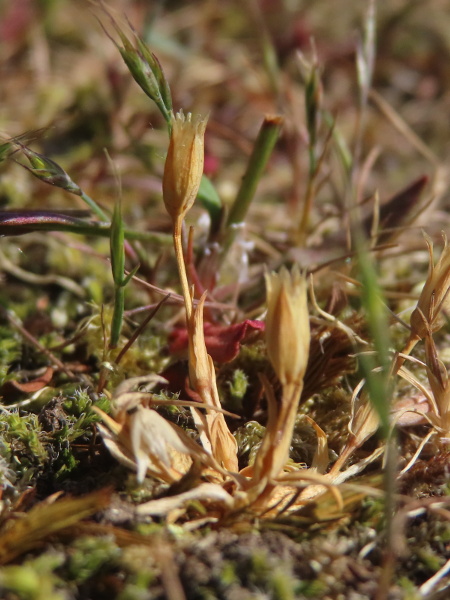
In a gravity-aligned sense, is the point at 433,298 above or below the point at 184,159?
below

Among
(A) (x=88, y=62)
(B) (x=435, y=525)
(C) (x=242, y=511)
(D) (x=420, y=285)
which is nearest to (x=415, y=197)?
(D) (x=420, y=285)

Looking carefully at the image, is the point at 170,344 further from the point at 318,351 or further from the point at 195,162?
the point at 195,162

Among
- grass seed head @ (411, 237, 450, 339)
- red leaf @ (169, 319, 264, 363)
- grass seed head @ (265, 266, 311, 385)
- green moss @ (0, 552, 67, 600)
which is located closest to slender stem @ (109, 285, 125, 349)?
red leaf @ (169, 319, 264, 363)

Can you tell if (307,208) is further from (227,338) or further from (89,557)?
(89,557)

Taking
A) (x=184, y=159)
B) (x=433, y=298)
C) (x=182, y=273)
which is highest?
(x=184, y=159)

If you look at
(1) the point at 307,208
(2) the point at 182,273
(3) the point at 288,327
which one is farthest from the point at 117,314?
(1) the point at 307,208

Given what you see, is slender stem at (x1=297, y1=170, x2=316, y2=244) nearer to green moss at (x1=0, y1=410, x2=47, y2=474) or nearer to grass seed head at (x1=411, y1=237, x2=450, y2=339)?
grass seed head at (x1=411, y1=237, x2=450, y2=339)
